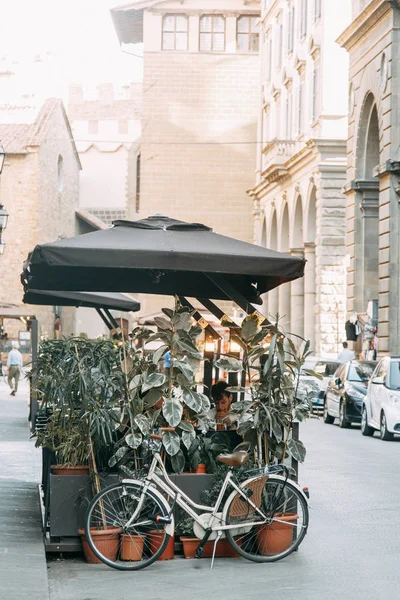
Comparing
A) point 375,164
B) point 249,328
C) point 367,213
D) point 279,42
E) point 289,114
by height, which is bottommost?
point 249,328

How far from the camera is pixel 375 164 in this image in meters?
38.9

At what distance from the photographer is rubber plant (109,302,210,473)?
9.36 meters

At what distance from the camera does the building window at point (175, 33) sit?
65.2 m

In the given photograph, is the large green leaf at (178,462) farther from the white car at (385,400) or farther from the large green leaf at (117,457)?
the white car at (385,400)

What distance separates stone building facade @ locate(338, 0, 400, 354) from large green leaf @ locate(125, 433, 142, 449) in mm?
25292

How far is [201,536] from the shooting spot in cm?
926

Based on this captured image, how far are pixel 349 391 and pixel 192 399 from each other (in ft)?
59.3

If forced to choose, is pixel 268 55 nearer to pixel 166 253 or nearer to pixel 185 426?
pixel 166 253

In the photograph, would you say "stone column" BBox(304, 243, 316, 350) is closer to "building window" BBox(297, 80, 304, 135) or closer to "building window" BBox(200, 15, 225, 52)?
"building window" BBox(297, 80, 304, 135)

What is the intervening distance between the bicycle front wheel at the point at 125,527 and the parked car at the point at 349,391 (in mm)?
18208

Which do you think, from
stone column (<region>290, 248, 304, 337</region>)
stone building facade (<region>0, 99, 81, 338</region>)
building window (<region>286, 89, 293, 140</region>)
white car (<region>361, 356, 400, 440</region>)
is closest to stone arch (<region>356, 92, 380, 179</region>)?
stone column (<region>290, 248, 304, 337</region>)

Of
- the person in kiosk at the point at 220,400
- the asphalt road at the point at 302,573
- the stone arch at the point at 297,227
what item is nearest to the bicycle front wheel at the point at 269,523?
the asphalt road at the point at 302,573

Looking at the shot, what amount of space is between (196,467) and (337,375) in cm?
1974

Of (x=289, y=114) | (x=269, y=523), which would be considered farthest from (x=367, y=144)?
(x=269, y=523)
